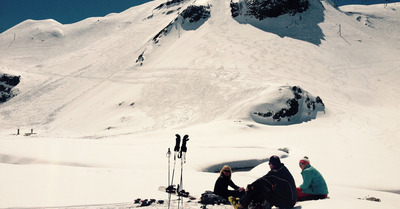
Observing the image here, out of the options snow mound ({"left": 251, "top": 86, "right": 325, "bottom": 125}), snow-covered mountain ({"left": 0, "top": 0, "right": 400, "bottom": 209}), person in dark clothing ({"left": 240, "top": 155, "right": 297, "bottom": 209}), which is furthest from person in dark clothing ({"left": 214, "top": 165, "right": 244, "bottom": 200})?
snow mound ({"left": 251, "top": 86, "right": 325, "bottom": 125})

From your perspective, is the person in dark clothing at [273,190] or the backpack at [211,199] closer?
the person in dark clothing at [273,190]

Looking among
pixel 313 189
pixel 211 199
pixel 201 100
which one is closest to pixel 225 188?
pixel 211 199

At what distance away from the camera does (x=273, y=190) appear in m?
6.77

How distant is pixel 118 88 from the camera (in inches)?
1903

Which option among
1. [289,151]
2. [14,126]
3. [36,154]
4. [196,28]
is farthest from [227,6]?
[36,154]

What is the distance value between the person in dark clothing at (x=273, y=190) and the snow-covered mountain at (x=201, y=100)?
589mm

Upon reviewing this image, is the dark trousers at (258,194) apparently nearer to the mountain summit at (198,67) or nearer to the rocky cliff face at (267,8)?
the mountain summit at (198,67)

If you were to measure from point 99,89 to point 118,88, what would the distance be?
4.53 metres

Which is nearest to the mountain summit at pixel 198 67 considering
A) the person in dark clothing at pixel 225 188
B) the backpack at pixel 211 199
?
the person in dark clothing at pixel 225 188

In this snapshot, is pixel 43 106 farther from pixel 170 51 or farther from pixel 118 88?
pixel 170 51

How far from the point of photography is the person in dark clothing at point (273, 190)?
6707 mm

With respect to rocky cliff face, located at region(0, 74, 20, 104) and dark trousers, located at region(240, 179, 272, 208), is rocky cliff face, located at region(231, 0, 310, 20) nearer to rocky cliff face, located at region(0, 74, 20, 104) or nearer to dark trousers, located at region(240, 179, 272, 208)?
rocky cliff face, located at region(0, 74, 20, 104)

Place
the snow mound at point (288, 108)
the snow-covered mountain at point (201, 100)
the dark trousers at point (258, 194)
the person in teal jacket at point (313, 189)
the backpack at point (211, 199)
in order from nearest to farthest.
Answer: the dark trousers at point (258, 194) → the backpack at point (211, 199) → the person in teal jacket at point (313, 189) → the snow-covered mountain at point (201, 100) → the snow mound at point (288, 108)

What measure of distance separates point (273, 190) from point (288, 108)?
2558cm
